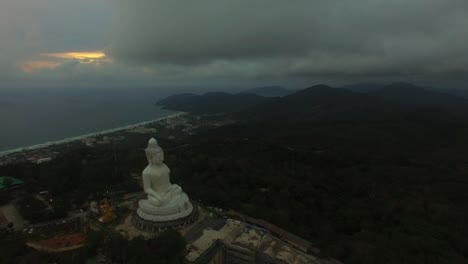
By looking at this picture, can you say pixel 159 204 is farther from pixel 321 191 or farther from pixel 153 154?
pixel 321 191

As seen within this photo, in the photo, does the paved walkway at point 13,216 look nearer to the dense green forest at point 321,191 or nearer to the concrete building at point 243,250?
the dense green forest at point 321,191

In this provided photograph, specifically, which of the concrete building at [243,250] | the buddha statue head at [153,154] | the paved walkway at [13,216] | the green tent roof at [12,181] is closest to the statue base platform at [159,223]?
the concrete building at [243,250]

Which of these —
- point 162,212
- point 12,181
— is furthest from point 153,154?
point 12,181

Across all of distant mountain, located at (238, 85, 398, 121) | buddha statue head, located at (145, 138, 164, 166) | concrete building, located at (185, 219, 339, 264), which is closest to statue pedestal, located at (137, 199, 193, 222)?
concrete building, located at (185, 219, 339, 264)

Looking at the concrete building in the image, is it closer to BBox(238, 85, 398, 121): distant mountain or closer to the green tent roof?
the green tent roof

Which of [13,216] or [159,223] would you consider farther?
[13,216]

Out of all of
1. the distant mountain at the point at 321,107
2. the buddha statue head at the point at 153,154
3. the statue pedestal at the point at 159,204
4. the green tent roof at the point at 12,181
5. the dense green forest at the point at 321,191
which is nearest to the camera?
the statue pedestal at the point at 159,204

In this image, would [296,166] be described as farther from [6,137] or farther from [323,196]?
[6,137]

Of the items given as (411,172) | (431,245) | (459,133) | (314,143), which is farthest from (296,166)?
(459,133)
